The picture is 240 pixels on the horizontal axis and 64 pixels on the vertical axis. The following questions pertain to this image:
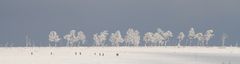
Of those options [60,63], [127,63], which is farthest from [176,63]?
[60,63]

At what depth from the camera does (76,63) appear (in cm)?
5159

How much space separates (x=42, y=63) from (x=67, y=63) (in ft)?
8.42

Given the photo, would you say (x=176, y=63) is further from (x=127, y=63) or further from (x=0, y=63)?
(x=0, y=63)

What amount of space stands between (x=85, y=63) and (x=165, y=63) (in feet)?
31.3

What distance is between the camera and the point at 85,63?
2018 inches

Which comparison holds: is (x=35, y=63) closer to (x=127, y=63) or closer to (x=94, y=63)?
(x=94, y=63)

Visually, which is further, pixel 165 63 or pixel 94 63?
pixel 165 63

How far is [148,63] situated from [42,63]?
36.0 ft

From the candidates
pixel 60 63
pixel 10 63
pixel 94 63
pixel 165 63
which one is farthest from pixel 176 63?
pixel 10 63

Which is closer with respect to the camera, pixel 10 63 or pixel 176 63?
pixel 10 63

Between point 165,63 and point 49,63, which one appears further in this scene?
point 165,63

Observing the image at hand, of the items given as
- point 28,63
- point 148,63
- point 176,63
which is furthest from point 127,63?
point 28,63

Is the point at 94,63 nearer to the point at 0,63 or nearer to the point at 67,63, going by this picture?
the point at 67,63

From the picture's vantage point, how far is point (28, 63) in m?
49.4
